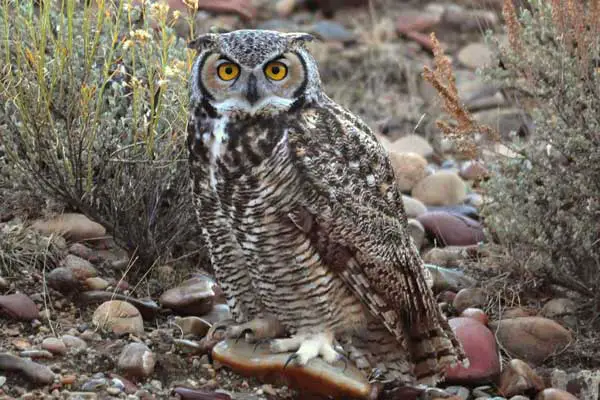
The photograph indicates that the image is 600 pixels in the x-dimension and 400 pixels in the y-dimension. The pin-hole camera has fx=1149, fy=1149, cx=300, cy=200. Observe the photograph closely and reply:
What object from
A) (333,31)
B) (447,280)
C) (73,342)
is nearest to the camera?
(73,342)

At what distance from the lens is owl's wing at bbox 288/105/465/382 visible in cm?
364

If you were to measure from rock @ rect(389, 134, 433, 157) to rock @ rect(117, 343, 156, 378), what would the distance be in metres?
3.07

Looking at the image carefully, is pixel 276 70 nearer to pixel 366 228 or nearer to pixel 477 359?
pixel 366 228

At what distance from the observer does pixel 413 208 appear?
5.63 m

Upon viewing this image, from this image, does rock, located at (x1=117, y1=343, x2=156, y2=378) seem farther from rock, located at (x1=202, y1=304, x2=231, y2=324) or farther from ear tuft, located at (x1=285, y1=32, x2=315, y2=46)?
ear tuft, located at (x1=285, y1=32, x2=315, y2=46)

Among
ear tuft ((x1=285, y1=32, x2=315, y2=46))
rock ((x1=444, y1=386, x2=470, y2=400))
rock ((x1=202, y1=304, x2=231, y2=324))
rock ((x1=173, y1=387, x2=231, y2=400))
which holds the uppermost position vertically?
ear tuft ((x1=285, y1=32, x2=315, y2=46))

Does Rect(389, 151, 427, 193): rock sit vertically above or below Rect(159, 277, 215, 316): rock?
above

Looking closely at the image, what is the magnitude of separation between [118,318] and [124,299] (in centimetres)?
15

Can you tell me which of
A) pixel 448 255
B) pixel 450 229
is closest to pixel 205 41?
pixel 448 255

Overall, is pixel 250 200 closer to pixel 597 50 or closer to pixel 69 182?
pixel 69 182

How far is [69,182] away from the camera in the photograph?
440 cm

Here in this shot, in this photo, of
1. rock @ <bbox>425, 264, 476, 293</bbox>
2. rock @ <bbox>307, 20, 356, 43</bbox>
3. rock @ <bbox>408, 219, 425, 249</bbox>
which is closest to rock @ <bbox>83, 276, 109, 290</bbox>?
rock @ <bbox>425, 264, 476, 293</bbox>

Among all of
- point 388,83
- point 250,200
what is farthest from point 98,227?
point 388,83

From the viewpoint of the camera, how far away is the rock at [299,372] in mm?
3797
